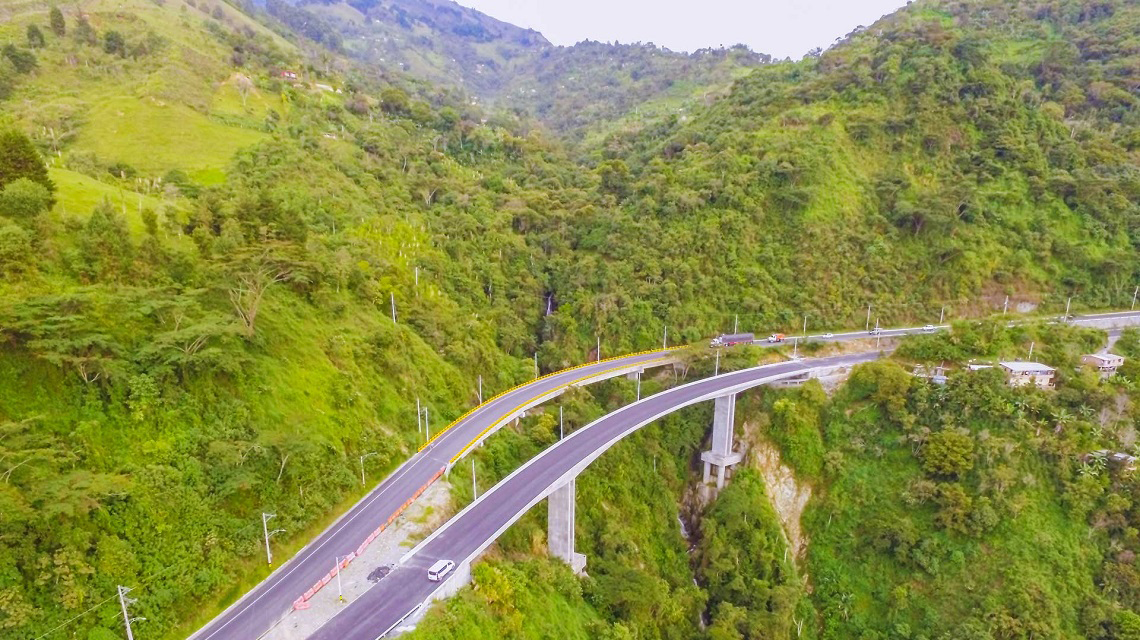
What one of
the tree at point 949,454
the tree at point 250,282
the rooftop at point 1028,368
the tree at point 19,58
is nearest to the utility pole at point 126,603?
the tree at point 250,282

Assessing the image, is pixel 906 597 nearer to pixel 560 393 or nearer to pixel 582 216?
pixel 560 393

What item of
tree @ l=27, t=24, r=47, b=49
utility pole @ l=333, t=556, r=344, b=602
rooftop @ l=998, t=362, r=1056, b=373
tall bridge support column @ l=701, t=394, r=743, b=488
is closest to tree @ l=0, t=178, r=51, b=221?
utility pole @ l=333, t=556, r=344, b=602

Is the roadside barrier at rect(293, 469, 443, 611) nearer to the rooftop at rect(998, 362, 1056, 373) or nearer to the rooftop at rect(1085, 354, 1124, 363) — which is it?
the rooftop at rect(998, 362, 1056, 373)

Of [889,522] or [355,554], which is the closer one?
[355,554]

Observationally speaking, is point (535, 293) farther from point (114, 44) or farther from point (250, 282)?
point (114, 44)

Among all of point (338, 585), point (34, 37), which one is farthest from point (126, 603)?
point (34, 37)
